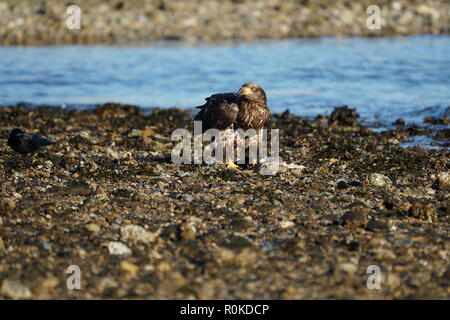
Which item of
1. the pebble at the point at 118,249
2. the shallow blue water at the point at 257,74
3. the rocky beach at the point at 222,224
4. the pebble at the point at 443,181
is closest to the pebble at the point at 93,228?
the rocky beach at the point at 222,224

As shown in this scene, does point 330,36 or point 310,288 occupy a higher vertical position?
point 330,36

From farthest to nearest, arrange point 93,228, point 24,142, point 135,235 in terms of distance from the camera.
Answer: point 24,142, point 93,228, point 135,235

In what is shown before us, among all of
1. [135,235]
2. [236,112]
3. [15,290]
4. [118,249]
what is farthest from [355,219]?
[15,290]

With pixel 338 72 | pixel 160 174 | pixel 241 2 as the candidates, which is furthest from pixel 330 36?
pixel 160 174

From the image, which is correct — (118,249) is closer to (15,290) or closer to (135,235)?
(135,235)

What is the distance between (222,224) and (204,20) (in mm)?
32362

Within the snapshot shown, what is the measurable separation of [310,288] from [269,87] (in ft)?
54.9

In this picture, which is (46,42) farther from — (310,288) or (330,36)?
(310,288)

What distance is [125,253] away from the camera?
7.53 metres

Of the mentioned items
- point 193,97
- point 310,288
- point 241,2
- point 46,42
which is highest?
point 241,2

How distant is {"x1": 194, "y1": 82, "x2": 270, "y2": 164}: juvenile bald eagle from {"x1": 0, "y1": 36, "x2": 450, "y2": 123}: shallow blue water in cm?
682

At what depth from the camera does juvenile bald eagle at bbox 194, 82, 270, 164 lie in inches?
433

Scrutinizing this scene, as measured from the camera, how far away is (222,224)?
8.54 meters

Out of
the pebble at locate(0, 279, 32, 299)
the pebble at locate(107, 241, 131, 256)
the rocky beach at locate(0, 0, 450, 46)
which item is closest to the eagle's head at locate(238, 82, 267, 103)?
the pebble at locate(107, 241, 131, 256)
